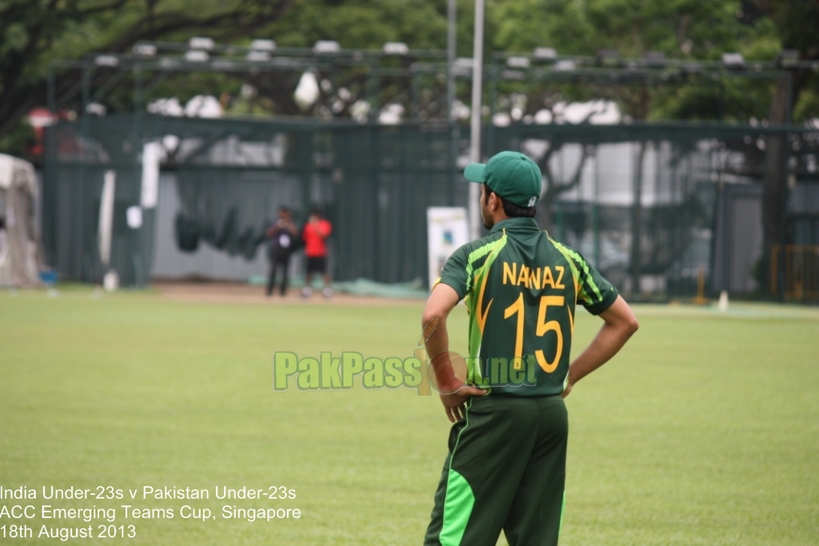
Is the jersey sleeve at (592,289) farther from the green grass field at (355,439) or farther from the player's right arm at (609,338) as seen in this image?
the green grass field at (355,439)

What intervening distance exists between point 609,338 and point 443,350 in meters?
0.81

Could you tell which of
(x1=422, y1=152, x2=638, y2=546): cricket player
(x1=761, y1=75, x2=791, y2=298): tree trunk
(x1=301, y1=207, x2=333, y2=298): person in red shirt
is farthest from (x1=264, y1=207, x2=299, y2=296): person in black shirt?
(x1=422, y1=152, x2=638, y2=546): cricket player

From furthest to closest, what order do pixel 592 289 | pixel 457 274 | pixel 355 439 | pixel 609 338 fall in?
pixel 355 439 → pixel 609 338 → pixel 592 289 → pixel 457 274

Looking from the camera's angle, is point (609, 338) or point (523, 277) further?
point (609, 338)

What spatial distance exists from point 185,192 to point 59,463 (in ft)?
87.6

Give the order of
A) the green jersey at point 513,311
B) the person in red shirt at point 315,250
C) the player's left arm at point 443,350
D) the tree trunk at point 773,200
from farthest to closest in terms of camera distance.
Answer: the tree trunk at point 773,200 < the person in red shirt at point 315,250 < the green jersey at point 513,311 < the player's left arm at point 443,350

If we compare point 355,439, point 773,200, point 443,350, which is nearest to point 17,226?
point 773,200

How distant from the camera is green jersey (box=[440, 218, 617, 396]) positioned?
14.1 ft

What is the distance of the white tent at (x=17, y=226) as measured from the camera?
96.9ft

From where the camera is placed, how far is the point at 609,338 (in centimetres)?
469

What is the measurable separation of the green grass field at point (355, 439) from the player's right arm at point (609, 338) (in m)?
2.21

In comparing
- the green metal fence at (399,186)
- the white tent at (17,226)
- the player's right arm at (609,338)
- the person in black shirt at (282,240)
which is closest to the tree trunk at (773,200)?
the green metal fence at (399,186)

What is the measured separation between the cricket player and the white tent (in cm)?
2690

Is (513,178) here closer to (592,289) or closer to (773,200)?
(592,289)
